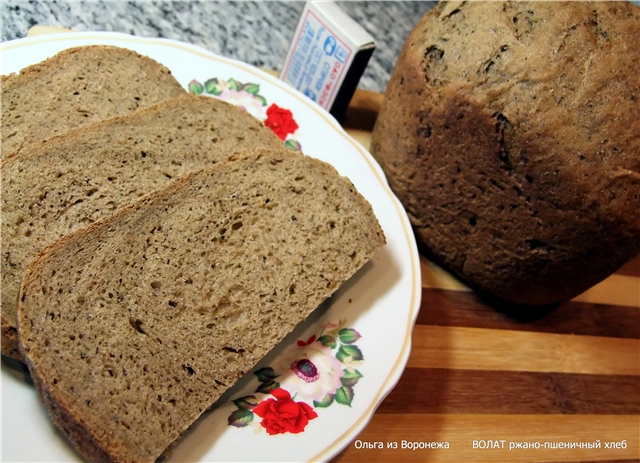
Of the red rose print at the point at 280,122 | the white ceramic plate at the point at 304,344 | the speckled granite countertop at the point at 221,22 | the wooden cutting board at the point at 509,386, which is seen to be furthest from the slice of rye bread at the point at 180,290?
the speckled granite countertop at the point at 221,22

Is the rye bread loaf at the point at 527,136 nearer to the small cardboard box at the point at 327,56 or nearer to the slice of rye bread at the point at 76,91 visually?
the small cardboard box at the point at 327,56

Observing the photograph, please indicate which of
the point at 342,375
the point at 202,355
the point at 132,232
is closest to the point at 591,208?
the point at 342,375

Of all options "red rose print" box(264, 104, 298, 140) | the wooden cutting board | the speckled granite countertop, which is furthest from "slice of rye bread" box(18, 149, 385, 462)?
the speckled granite countertop

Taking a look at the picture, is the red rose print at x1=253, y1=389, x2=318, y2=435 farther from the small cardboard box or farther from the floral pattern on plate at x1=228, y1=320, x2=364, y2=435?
the small cardboard box

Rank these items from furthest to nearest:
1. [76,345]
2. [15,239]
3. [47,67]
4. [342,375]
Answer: [47,67]
[342,375]
[15,239]
[76,345]

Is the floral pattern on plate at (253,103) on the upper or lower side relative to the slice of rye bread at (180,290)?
upper

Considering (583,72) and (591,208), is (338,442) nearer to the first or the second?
(591,208)

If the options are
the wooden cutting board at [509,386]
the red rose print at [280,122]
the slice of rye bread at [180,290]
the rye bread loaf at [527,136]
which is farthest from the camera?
the red rose print at [280,122]
